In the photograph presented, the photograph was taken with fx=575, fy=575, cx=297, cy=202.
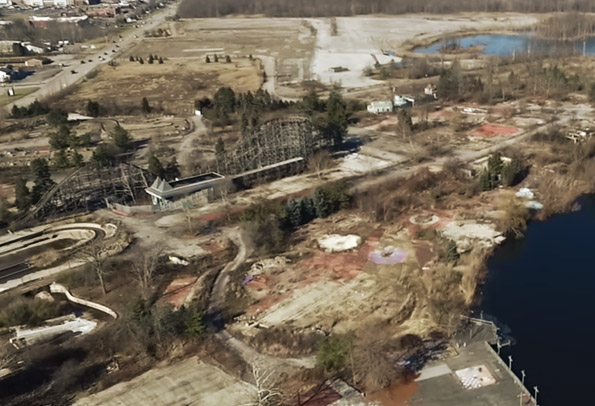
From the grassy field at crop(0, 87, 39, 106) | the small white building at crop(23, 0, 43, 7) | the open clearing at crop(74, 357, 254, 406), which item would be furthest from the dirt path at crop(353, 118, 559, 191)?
the small white building at crop(23, 0, 43, 7)

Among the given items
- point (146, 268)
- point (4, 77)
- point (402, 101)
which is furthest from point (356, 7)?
point (146, 268)

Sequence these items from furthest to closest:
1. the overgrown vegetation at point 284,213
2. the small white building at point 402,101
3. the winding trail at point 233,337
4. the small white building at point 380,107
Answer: the small white building at point 402,101
the small white building at point 380,107
the overgrown vegetation at point 284,213
the winding trail at point 233,337

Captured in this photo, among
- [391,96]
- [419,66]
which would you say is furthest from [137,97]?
[419,66]

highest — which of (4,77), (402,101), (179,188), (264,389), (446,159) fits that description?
(4,77)

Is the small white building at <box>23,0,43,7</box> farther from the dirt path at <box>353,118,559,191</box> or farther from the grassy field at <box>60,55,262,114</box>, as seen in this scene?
the dirt path at <box>353,118,559,191</box>

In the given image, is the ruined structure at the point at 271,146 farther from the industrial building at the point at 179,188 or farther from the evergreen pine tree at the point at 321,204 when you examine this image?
the evergreen pine tree at the point at 321,204

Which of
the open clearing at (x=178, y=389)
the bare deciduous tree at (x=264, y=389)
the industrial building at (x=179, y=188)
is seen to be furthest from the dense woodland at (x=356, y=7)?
the open clearing at (x=178, y=389)

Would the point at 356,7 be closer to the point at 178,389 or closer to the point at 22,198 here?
the point at 22,198
